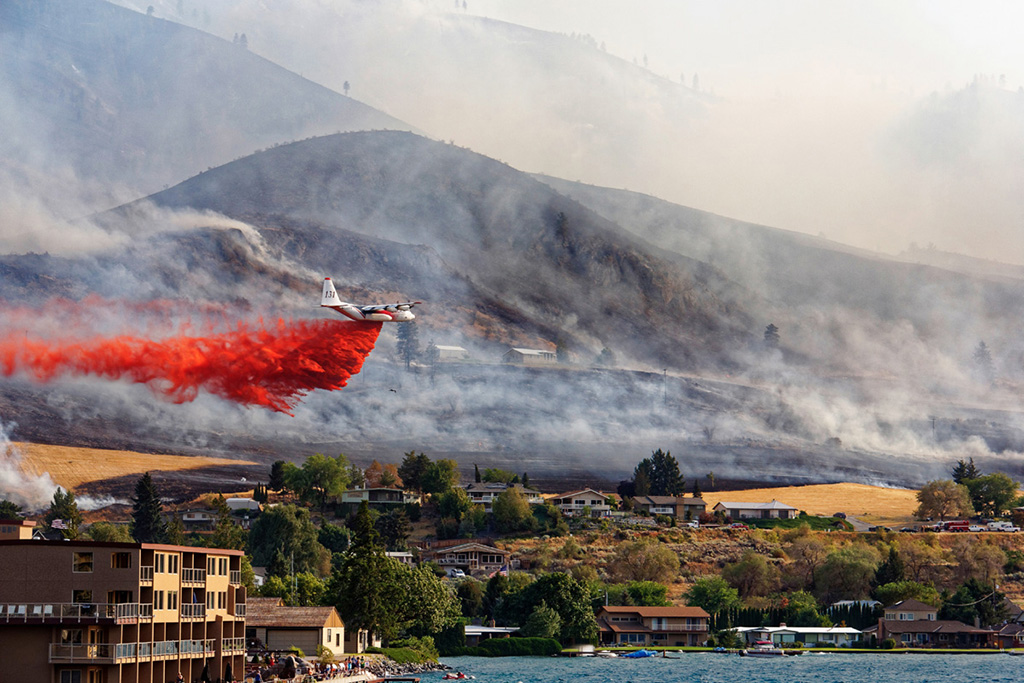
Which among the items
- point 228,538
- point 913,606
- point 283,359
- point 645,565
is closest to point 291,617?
point 283,359

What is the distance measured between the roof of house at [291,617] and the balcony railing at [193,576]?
1923 cm

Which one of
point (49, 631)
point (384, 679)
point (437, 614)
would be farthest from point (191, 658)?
point (437, 614)

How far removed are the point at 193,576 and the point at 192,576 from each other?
0.13 metres

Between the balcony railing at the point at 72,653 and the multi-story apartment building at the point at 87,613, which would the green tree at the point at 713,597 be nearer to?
the multi-story apartment building at the point at 87,613

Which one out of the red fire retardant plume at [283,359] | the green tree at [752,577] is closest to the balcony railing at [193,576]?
the red fire retardant plume at [283,359]

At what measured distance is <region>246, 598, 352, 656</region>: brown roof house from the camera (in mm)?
94875

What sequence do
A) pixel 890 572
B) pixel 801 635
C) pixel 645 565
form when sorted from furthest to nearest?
1. pixel 645 565
2. pixel 890 572
3. pixel 801 635

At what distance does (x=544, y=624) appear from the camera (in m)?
128

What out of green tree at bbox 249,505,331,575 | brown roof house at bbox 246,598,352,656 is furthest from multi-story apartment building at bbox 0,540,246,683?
green tree at bbox 249,505,331,575

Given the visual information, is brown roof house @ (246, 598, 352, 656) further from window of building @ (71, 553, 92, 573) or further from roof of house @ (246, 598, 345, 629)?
window of building @ (71, 553, 92, 573)

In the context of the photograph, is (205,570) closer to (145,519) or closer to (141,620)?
(141,620)

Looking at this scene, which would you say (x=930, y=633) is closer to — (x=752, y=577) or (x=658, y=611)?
(x=658, y=611)

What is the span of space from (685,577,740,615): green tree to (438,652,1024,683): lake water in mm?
18089

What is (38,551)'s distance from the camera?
6644 centimetres
